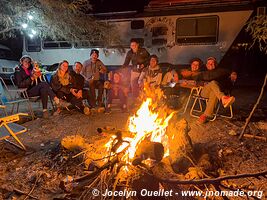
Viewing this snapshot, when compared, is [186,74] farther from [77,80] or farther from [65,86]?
[65,86]

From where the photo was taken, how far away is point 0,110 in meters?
7.14

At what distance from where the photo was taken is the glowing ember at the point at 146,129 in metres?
3.41

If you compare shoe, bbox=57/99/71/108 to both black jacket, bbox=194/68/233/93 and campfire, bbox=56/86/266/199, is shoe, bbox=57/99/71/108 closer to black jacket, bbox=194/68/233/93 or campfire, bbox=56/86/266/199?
campfire, bbox=56/86/266/199

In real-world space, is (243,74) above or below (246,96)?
above

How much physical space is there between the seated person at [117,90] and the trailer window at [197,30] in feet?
10.8

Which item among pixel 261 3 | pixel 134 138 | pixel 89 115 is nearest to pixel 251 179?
pixel 134 138

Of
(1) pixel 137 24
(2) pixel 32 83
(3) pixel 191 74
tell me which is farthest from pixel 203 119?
(1) pixel 137 24

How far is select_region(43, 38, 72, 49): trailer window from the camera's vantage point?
412 inches

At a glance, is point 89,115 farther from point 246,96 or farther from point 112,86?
point 246,96

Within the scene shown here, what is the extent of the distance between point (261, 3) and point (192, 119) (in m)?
4.58

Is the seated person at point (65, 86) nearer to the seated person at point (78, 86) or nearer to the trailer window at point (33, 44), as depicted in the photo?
the seated person at point (78, 86)

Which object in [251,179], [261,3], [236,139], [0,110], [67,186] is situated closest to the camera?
[67,186]

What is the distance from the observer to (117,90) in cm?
646

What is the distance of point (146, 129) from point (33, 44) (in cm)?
893
